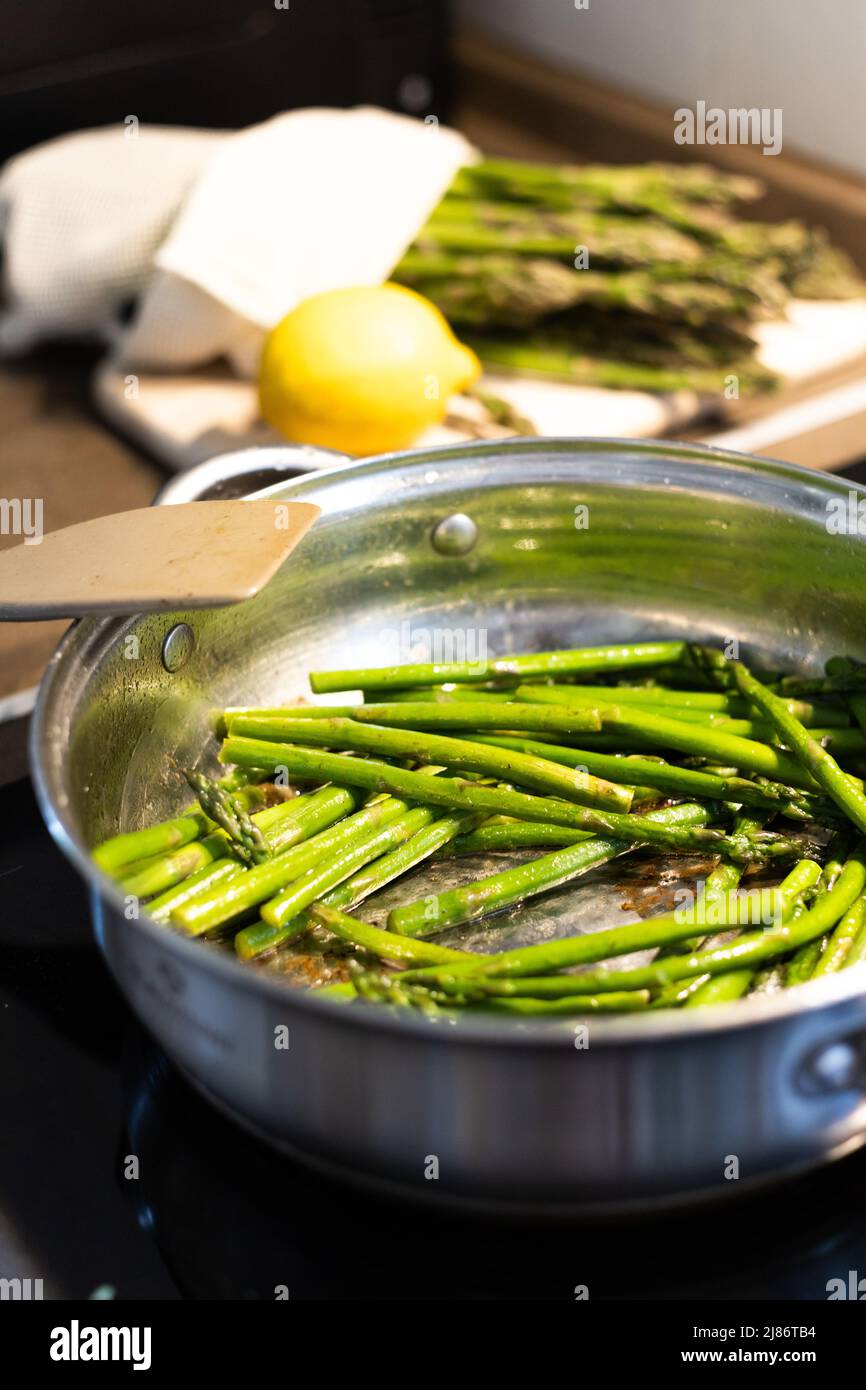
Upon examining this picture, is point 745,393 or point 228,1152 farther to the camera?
point 745,393

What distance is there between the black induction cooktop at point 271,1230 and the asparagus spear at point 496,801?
23cm

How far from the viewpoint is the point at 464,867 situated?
1.04 m

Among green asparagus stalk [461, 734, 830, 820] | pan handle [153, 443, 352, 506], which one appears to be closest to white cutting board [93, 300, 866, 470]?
pan handle [153, 443, 352, 506]

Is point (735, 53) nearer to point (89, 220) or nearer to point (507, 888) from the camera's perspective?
point (89, 220)

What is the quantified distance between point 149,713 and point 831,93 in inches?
58.3

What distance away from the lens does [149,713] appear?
1.06 metres

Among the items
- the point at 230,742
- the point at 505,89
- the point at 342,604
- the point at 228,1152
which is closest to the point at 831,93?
the point at 505,89

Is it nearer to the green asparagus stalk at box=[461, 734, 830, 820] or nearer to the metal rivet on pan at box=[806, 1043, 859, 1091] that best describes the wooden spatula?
the green asparagus stalk at box=[461, 734, 830, 820]

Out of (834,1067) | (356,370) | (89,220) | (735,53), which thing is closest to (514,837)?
(834,1067)

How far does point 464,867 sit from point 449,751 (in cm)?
9

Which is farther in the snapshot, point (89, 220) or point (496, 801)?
point (89, 220)

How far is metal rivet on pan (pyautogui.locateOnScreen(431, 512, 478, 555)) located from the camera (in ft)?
3.93

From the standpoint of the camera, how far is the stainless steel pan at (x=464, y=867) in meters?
0.67
